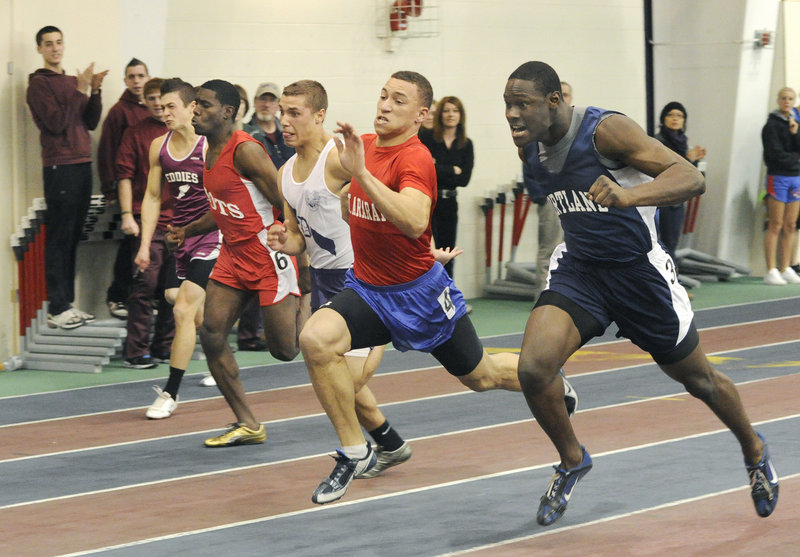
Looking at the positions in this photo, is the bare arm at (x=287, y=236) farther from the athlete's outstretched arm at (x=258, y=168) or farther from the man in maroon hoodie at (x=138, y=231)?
the man in maroon hoodie at (x=138, y=231)

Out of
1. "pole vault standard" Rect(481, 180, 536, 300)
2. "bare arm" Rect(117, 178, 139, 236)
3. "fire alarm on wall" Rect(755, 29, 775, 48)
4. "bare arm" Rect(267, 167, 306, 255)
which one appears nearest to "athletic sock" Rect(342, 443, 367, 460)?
"bare arm" Rect(267, 167, 306, 255)

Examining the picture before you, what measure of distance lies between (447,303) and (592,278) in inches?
34.1

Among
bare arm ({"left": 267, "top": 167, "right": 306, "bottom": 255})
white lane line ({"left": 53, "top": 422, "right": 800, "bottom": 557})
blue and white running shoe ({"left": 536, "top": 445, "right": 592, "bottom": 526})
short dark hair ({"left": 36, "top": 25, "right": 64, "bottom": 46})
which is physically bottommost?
white lane line ({"left": 53, "top": 422, "right": 800, "bottom": 557})

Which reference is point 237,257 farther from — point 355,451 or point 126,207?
point 126,207

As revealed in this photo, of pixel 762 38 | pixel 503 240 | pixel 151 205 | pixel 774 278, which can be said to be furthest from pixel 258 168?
pixel 762 38

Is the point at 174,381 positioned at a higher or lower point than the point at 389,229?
lower

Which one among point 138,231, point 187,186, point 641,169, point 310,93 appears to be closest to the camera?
point 641,169

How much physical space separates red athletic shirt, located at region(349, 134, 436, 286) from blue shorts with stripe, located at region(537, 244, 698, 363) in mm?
763

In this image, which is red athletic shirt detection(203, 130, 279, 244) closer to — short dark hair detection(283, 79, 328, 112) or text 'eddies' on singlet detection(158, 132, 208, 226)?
short dark hair detection(283, 79, 328, 112)

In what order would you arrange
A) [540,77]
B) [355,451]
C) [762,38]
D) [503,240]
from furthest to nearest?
[762,38]
[503,240]
[355,451]
[540,77]

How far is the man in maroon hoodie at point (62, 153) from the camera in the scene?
34.7 feet

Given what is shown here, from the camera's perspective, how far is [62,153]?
35.0 feet

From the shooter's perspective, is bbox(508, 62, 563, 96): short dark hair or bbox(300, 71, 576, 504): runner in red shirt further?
bbox(300, 71, 576, 504): runner in red shirt

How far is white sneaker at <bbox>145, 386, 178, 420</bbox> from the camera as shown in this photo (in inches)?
335
